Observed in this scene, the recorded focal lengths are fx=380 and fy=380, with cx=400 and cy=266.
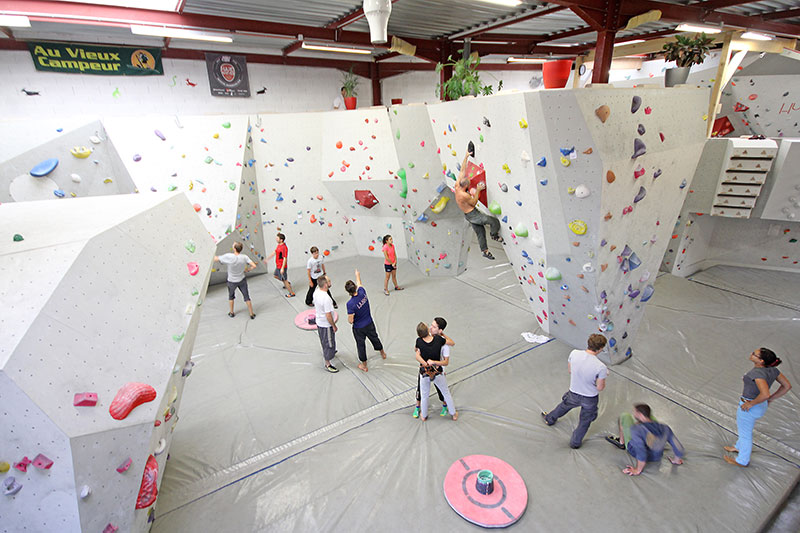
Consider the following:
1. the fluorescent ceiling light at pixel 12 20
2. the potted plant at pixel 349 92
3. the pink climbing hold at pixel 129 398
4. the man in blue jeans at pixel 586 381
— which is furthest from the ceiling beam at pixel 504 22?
the pink climbing hold at pixel 129 398

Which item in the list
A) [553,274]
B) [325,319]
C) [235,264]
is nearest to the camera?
[553,274]

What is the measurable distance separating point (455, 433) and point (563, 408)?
100cm

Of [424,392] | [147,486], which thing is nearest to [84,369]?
[147,486]

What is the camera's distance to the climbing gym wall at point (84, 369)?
151 centimetres

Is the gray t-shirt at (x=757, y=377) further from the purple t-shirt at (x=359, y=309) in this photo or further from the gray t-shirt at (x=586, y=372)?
the purple t-shirt at (x=359, y=309)

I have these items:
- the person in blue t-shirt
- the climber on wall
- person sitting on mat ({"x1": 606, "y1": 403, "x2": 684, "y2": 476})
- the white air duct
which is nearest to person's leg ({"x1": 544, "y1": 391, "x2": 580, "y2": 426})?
person sitting on mat ({"x1": 606, "y1": 403, "x2": 684, "y2": 476})

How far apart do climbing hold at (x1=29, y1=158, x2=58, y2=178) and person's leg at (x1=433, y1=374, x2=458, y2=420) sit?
20.6 feet

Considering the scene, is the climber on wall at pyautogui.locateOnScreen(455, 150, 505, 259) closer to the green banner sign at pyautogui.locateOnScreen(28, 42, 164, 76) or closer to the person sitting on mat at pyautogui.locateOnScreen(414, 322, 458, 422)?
the person sitting on mat at pyautogui.locateOnScreen(414, 322, 458, 422)

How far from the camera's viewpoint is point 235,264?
567 centimetres

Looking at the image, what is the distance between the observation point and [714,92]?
6.88 m

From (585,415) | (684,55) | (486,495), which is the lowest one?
(486,495)

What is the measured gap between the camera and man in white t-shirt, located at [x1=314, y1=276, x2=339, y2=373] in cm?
421

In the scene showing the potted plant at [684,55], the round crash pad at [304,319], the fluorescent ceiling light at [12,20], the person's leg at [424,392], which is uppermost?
the fluorescent ceiling light at [12,20]

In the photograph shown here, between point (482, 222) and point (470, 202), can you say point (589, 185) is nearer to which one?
point (470, 202)
